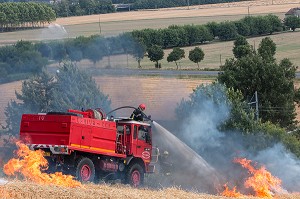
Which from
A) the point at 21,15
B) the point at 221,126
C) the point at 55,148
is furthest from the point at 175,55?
the point at 55,148

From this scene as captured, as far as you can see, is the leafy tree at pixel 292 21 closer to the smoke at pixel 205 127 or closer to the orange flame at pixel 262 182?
the smoke at pixel 205 127

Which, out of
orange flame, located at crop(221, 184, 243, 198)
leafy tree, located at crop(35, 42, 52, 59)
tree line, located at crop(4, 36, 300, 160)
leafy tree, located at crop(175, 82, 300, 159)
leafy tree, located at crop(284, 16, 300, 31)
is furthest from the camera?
leafy tree, located at crop(284, 16, 300, 31)

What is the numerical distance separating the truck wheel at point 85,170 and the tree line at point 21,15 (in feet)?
150

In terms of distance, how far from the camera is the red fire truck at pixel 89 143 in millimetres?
29422

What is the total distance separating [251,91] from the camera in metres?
62.6

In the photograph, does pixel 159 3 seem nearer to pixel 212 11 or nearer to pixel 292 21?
pixel 212 11

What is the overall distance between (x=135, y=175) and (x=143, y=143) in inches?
56.8

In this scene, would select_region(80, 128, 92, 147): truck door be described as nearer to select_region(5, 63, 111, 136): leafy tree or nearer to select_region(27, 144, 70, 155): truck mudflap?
select_region(27, 144, 70, 155): truck mudflap

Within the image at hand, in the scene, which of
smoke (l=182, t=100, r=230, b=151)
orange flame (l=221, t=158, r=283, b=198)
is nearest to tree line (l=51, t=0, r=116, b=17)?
smoke (l=182, t=100, r=230, b=151)

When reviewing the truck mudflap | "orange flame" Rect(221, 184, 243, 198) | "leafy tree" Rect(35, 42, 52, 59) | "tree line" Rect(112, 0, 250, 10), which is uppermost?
"tree line" Rect(112, 0, 250, 10)

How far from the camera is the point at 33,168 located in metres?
28.2

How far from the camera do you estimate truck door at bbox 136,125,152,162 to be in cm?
3303

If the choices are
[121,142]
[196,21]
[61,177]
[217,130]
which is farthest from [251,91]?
[196,21]

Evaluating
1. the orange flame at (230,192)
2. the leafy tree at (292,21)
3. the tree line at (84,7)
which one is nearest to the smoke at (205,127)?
the orange flame at (230,192)
